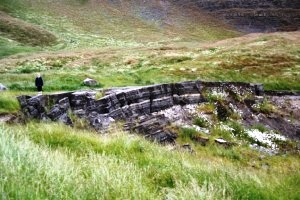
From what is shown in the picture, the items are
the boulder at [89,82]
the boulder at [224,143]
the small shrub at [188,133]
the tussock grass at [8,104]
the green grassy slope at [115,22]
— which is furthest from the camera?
the green grassy slope at [115,22]

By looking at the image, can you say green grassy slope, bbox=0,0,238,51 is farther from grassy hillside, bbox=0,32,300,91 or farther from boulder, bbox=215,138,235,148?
boulder, bbox=215,138,235,148

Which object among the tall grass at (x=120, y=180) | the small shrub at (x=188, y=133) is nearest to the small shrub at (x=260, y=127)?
the small shrub at (x=188, y=133)

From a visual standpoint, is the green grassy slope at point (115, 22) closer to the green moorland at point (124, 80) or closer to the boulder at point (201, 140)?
the green moorland at point (124, 80)

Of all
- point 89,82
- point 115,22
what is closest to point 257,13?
point 115,22

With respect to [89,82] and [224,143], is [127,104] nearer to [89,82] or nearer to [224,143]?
[224,143]

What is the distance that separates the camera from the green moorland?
5.79 metres

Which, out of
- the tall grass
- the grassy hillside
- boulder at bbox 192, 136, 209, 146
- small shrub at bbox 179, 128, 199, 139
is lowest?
boulder at bbox 192, 136, 209, 146

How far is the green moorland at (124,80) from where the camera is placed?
5.79 meters

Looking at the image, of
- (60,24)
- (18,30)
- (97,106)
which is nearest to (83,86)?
(97,106)

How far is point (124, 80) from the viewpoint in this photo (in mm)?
37281

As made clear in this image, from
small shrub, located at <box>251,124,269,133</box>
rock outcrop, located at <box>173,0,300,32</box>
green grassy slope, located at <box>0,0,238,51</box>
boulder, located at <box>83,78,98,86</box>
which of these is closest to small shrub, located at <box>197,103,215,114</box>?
small shrub, located at <box>251,124,269,133</box>

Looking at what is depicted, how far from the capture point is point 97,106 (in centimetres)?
2281

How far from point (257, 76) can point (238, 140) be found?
65.5ft

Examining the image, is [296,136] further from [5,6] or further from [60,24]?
[5,6]
